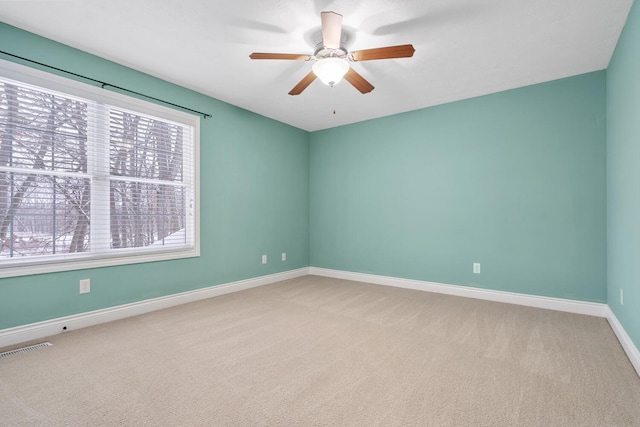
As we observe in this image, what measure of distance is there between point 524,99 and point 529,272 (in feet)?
6.46

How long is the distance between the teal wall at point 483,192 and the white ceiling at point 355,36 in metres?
0.40

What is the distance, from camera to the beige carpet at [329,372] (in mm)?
1496

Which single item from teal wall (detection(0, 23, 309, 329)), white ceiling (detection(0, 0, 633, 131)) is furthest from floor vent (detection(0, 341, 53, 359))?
white ceiling (detection(0, 0, 633, 131))

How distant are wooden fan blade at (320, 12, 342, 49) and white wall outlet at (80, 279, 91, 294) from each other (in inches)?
115

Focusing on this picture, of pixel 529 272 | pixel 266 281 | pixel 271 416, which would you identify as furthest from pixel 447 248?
pixel 271 416

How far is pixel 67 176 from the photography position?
8.47ft

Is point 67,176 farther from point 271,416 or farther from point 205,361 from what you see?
point 271,416

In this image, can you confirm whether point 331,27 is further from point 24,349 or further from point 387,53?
point 24,349

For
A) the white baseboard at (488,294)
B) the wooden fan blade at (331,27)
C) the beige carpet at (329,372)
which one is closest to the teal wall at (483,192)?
the white baseboard at (488,294)

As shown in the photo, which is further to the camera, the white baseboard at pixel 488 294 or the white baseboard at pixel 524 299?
the white baseboard at pixel 488 294

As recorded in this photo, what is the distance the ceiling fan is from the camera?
1.96m

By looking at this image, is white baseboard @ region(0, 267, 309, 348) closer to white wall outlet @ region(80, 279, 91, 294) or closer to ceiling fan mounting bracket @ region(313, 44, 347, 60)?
white wall outlet @ region(80, 279, 91, 294)

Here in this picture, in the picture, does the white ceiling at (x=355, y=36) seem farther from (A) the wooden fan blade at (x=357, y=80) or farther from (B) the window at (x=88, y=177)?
(B) the window at (x=88, y=177)

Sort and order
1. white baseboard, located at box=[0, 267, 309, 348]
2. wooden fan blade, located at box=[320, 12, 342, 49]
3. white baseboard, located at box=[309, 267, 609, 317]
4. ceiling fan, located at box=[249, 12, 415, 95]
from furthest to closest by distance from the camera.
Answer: white baseboard, located at box=[309, 267, 609, 317], white baseboard, located at box=[0, 267, 309, 348], ceiling fan, located at box=[249, 12, 415, 95], wooden fan blade, located at box=[320, 12, 342, 49]
